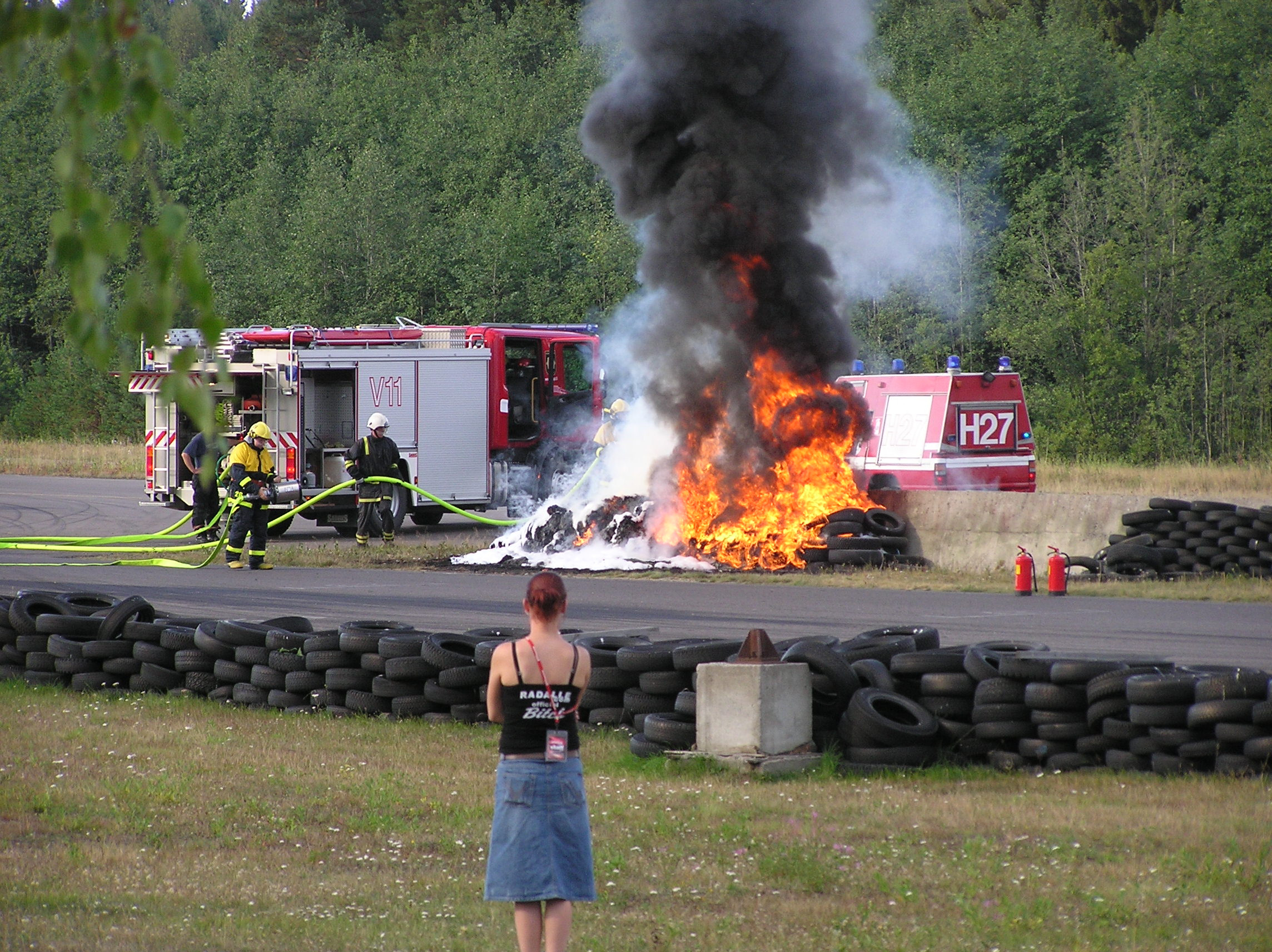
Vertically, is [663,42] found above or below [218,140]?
below

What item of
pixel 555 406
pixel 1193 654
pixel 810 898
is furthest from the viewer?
pixel 555 406

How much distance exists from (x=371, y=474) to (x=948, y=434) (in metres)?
7.69

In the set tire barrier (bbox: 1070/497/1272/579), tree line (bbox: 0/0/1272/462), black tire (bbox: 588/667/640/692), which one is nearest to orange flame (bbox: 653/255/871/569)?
tire barrier (bbox: 1070/497/1272/579)

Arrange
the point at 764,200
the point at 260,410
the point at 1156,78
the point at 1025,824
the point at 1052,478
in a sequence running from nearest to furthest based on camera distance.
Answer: the point at 1025,824 → the point at 764,200 → the point at 260,410 → the point at 1052,478 → the point at 1156,78

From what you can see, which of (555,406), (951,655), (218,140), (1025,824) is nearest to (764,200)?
(555,406)

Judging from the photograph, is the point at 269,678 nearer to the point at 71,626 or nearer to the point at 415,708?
the point at 415,708

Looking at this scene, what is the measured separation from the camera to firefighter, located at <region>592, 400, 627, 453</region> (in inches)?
800

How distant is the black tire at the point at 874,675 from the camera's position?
→ 7.98 metres

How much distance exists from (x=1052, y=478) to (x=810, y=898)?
1069 inches

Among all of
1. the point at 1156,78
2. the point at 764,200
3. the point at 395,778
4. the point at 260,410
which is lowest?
the point at 395,778

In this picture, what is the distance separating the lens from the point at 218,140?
6250 cm

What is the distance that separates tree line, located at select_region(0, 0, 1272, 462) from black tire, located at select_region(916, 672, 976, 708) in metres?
31.1

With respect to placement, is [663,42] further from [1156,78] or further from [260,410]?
Answer: [1156,78]

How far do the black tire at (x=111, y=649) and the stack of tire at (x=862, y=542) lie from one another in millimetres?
8779
